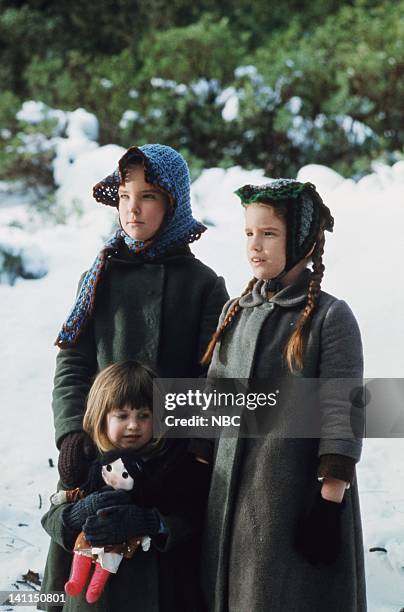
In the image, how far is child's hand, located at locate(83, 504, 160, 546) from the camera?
6.99ft

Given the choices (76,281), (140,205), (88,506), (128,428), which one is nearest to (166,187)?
(140,205)

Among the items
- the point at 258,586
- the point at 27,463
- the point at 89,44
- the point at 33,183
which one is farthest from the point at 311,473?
the point at 89,44

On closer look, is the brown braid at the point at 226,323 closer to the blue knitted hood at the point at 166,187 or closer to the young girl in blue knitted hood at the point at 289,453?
the young girl in blue knitted hood at the point at 289,453

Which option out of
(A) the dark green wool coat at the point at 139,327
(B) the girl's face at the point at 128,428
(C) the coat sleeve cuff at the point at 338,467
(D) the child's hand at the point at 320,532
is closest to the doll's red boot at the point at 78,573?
(A) the dark green wool coat at the point at 139,327

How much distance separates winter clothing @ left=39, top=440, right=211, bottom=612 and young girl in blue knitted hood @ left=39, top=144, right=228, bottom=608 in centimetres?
25

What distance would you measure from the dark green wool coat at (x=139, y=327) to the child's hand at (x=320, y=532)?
58 cm

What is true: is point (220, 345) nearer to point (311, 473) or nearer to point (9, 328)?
point (311, 473)

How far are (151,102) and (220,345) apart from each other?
551 cm

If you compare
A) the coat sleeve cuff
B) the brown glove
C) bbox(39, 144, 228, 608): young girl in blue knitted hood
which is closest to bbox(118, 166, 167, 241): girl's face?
bbox(39, 144, 228, 608): young girl in blue knitted hood

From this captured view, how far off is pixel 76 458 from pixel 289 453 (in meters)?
0.58

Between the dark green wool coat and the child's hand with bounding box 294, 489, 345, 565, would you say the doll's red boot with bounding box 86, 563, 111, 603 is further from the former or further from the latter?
the child's hand with bounding box 294, 489, 345, 565

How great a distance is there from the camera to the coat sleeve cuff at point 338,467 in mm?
1996

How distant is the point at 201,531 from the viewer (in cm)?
231

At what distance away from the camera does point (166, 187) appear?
2365 mm
